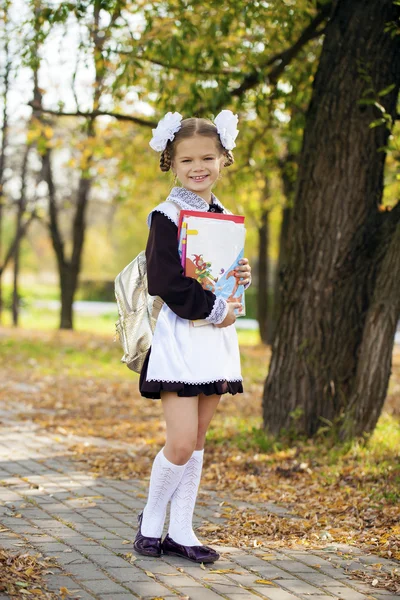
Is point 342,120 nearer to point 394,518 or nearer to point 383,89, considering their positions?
point 383,89

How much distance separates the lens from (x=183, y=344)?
3.79 meters

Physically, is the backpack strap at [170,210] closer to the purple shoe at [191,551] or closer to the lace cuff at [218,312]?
the lace cuff at [218,312]

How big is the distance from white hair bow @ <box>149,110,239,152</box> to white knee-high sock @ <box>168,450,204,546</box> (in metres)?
1.48

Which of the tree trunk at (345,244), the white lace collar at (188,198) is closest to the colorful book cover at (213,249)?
the white lace collar at (188,198)

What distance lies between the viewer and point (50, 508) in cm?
490

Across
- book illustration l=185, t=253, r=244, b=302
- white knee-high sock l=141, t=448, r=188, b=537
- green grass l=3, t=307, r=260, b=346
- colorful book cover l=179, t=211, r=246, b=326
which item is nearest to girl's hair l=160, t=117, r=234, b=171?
colorful book cover l=179, t=211, r=246, b=326

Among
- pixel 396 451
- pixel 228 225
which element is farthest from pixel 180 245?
pixel 396 451

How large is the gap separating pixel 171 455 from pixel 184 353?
1.62 ft

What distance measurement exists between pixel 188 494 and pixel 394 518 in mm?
1561

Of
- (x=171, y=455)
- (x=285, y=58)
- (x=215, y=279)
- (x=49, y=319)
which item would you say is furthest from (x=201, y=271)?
(x=49, y=319)

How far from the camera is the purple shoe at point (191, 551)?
3947mm

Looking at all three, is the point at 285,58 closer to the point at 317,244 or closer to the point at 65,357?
the point at 317,244

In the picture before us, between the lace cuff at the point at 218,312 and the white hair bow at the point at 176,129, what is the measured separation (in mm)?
768

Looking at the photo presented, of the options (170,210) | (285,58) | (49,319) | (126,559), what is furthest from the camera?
(49,319)
